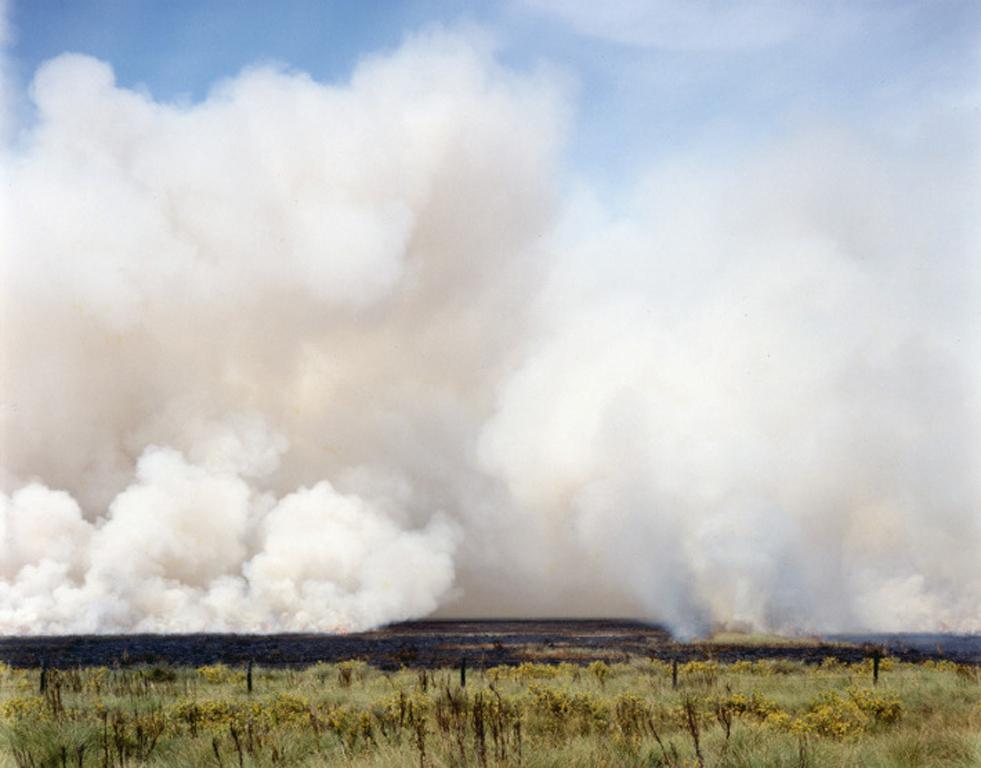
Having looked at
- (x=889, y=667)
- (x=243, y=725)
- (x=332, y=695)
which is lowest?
(x=889, y=667)

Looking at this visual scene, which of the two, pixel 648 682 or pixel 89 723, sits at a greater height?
pixel 89 723

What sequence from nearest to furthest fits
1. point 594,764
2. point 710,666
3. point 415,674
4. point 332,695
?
point 594,764
point 332,695
point 415,674
point 710,666

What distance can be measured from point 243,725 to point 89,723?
11.0 feet

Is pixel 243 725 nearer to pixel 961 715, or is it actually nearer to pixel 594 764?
pixel 594 764

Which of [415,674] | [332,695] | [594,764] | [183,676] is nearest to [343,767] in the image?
[594,764]

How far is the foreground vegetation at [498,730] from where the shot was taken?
496 inches

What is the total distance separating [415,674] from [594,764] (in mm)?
33144

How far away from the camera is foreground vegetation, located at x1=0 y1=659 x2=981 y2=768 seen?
1259 centimetres

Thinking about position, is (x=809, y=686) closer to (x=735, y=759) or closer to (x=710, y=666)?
(x=710, y=666)

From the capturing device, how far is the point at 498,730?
13.6 m

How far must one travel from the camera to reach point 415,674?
43938 millimetres

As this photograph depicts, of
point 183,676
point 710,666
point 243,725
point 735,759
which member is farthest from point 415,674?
point 735,759

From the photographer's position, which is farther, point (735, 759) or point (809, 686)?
point (809, 686)

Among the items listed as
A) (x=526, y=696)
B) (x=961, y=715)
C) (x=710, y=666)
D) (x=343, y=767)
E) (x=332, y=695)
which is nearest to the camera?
(x=343, y=767)
